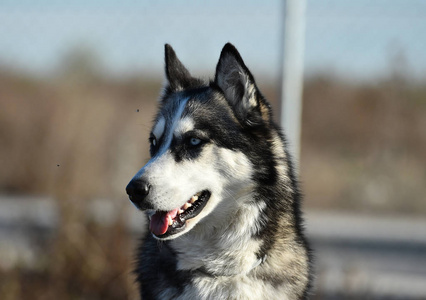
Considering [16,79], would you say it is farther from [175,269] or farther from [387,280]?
[175,269]

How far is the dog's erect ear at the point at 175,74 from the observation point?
401 centimetres

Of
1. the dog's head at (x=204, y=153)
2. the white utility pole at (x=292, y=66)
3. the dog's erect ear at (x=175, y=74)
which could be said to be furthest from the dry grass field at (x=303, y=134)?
the dog's head at (x=204, y=153)

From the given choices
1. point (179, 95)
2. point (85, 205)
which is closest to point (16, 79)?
point (85, 205)

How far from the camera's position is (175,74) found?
4090mm

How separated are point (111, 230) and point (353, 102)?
8.13 metres

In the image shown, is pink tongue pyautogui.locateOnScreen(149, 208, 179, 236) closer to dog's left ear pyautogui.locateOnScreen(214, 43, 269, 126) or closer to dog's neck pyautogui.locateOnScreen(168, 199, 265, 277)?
dog's neck pyautogui.locateOnScreen(168, 199, 265, 277)

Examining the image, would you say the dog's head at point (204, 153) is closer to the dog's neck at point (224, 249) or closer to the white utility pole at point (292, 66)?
the dog's neck at point (224, 249)

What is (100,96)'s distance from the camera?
1077cm

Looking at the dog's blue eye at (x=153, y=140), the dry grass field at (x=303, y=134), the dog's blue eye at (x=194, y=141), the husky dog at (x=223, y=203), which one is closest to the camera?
the husky dog at (x=223, y=203)

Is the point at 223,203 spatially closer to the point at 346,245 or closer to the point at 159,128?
the point at 159,128

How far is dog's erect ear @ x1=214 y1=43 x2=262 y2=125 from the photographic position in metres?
3.60

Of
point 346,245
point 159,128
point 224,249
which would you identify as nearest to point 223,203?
point 224,249

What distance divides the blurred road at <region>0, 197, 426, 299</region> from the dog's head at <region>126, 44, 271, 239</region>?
3.90 ft

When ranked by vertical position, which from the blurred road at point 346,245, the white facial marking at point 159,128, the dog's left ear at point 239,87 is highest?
the dog's left ear at point 239,87
